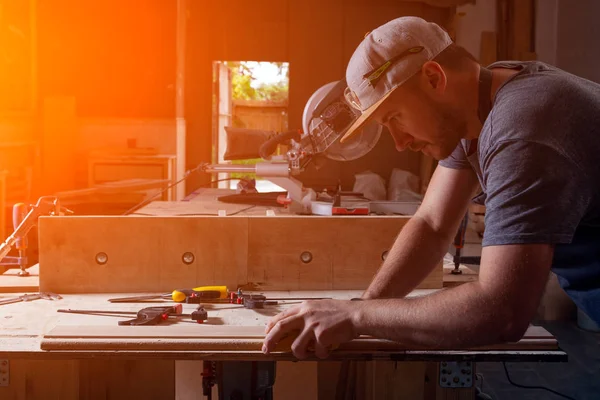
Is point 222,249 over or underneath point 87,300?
over

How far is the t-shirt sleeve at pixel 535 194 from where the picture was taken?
1214 mm

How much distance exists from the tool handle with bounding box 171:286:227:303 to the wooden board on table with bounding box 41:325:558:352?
0.29 meters

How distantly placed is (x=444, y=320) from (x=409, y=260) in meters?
0.47

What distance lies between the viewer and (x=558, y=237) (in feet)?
4.04

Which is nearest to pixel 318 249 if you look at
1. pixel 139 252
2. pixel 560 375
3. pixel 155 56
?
pixel 139 252

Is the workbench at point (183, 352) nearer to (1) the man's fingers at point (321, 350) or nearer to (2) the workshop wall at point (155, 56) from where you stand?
(1) the man's fingers at point (321, 350)

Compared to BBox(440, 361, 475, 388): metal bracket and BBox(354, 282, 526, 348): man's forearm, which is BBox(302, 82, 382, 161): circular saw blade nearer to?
BBox(440, 361, 475, 388): metal bracket

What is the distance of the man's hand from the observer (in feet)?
4.67

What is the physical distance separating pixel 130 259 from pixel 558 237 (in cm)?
122

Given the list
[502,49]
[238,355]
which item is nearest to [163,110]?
[502,49]

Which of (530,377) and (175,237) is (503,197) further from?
(530,377)

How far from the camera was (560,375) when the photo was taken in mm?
3812

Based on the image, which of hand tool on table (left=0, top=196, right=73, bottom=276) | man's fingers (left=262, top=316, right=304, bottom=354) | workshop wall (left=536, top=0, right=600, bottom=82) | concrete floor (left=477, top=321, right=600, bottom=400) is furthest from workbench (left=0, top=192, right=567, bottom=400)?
workshop wall (left=536, top=0, right=600, bottom=82)

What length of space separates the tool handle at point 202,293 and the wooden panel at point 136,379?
554 mm
